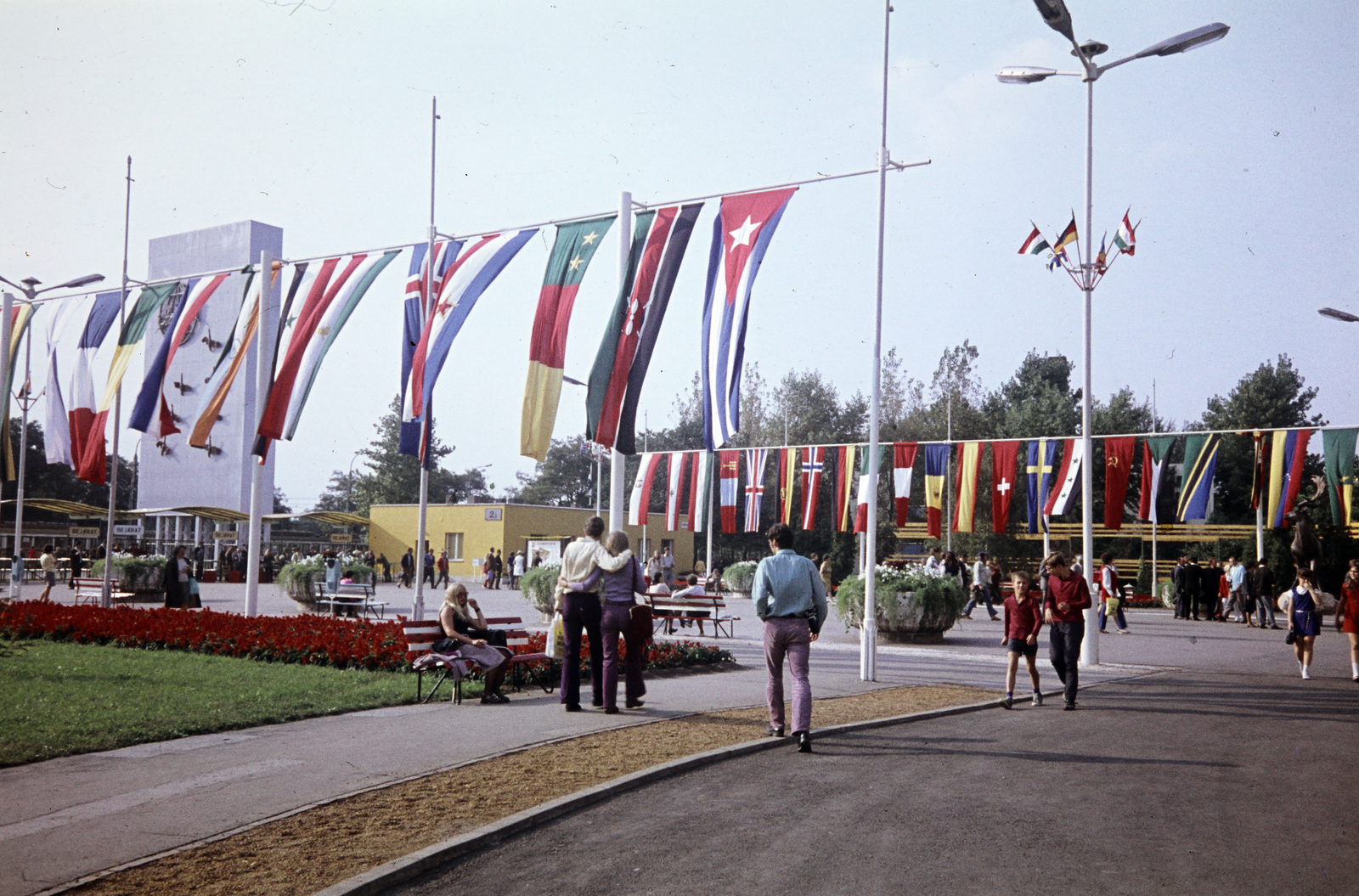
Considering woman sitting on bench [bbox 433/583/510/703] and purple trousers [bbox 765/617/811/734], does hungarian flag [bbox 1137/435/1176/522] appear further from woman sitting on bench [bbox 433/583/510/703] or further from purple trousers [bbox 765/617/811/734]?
purple trousers [bbox 765/617/811/734]

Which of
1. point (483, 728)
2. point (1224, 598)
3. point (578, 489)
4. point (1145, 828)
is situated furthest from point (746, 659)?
point (578, 489)

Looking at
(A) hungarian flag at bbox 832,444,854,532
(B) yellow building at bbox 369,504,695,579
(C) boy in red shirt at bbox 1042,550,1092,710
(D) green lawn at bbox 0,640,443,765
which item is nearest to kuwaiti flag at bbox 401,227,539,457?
(D) green lawn at bbox 0,640,443,765

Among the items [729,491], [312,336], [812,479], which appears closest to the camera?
[312,336]

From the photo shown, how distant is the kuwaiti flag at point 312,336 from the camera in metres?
19.8

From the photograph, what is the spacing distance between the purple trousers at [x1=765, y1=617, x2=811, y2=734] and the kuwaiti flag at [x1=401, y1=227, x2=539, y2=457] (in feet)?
31.3

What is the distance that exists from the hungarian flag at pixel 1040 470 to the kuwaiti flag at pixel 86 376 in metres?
26.1

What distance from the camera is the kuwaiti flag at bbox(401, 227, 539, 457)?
17.6 metres

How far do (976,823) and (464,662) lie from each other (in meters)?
6.54

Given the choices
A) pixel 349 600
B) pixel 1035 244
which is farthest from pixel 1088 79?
pixel 349 600

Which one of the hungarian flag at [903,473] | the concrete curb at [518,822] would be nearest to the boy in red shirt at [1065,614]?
the concrete curb at [518,822]

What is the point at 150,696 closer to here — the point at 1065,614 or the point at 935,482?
the point at 1065,614

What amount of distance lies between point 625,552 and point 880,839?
5.51 meters

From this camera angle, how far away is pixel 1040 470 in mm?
35469

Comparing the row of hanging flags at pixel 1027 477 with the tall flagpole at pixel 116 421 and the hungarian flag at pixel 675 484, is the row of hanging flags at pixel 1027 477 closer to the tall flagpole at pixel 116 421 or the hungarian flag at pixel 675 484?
the hungarian flag at pixel 675 484
